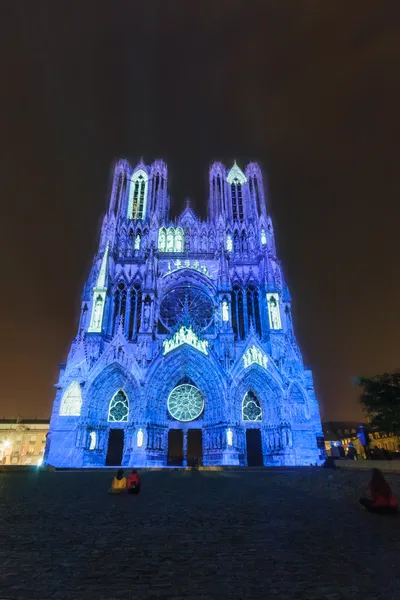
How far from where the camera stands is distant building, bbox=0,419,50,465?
53906 mm

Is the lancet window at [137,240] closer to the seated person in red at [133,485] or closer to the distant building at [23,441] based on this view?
the seated person in red at [133,485]

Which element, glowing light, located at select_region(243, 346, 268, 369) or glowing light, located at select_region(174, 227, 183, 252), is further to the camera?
glowing light, located at select_region(174, 227, 183, 252)

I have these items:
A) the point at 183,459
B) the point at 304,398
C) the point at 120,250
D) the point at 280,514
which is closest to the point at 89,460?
the point at 183,459

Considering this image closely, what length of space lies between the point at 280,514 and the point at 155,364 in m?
21.7

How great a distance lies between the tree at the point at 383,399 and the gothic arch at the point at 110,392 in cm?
1587

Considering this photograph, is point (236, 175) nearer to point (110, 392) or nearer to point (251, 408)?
point (251, 408)

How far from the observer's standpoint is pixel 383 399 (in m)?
20.4

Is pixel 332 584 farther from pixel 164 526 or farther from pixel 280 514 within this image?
pixel 280 514

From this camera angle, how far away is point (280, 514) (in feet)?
21.9

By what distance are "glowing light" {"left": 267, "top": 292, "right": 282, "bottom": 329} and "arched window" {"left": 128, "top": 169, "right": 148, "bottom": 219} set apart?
17075 mm

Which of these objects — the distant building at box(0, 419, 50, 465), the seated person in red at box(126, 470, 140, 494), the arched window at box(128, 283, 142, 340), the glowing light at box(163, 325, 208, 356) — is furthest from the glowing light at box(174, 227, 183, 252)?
the distant building at box(0, 419, 50, 465)

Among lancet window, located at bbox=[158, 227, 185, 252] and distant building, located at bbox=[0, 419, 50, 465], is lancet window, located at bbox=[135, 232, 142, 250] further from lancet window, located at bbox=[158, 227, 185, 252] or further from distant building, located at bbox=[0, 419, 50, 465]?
distant building, located at bbox=[0, 419, 50, 465]

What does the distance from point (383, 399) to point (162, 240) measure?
25.2 m

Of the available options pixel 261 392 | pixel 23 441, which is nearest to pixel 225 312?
pixel 261 392
